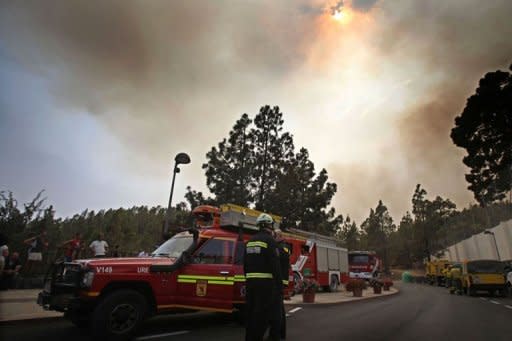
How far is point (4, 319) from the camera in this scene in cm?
677

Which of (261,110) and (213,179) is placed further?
(261,110)

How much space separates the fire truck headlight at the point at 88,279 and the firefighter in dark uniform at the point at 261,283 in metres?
2.78

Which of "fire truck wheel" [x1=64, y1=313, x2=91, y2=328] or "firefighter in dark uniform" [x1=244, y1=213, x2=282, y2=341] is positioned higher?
"firefighter in dark uniform" [x1=244, y1=213, x2=282, y2=341]

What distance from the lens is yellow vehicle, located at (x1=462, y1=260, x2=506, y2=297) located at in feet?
57.1

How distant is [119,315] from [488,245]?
38.5 meters

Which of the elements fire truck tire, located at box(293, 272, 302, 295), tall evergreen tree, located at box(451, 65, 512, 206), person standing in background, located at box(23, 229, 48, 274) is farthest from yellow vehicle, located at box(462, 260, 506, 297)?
person standing in background, located at box(23, 229, 48, 274)

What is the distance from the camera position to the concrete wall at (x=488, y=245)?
28984 millimetres

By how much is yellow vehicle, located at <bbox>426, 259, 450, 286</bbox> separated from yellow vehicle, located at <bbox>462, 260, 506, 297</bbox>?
1826cm

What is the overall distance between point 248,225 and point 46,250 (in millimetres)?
9823

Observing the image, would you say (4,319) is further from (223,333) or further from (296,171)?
(296,171)

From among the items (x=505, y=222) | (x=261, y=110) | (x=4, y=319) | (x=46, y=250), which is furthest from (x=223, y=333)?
(x=505, y=222)

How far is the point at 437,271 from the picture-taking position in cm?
3812

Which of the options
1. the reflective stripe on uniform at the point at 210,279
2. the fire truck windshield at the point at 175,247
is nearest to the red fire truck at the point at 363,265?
the reflective stripe on uniform at the point at 210,279

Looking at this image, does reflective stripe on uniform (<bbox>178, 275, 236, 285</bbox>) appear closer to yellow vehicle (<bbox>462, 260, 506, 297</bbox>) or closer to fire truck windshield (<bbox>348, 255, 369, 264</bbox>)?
yellow vehicle (<bbox>462, 260, 506, 297</bbox>)
